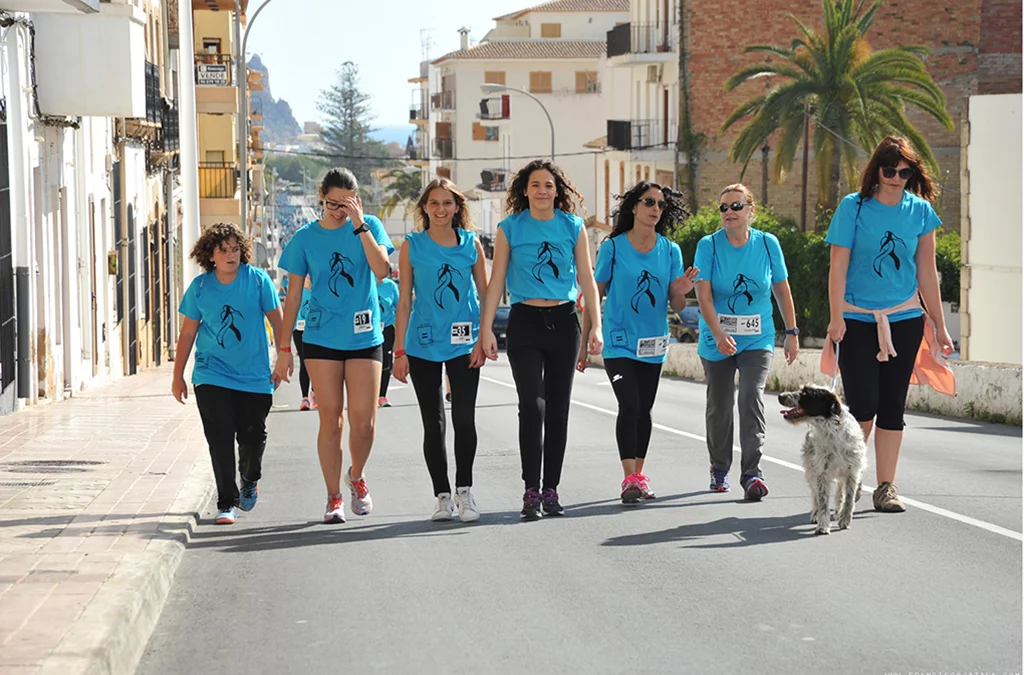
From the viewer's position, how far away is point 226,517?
926 cm

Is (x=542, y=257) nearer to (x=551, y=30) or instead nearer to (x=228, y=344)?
(x=228, y=344)

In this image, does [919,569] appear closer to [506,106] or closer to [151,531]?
[151,531]

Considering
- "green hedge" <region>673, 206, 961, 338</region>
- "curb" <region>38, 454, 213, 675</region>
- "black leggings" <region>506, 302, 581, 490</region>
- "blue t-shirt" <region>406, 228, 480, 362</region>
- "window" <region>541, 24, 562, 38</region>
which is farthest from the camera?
"window" <region>541, 24, 562, 38</region>

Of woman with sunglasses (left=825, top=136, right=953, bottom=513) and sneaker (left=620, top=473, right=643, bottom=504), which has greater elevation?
woman with sunglasses (left=825, top=136, right=953, bottom=513)

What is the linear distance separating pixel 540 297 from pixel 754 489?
182cm

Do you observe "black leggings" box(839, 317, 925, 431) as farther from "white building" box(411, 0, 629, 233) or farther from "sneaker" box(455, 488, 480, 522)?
Answer: "white building" box(411, 0, 629, 233)

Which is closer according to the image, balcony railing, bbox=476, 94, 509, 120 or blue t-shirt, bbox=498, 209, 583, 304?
blue t-shirt, bbox=498, 209, 583, 304

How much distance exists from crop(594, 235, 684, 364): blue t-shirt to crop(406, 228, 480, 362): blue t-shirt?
3.30ft

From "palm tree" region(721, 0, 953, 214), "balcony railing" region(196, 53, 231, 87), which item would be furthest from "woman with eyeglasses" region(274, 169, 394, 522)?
"balcony railing" region(196, 53, 231, 87)

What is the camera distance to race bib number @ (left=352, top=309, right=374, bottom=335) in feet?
28.8

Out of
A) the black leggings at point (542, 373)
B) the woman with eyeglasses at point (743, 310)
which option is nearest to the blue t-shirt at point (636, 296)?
the woman with eyeglasses at point (743, 310)

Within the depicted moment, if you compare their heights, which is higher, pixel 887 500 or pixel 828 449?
pixel 828 449

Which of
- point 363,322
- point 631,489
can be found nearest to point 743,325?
point 631,489

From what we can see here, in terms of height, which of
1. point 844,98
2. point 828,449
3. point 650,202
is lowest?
point 828,449
